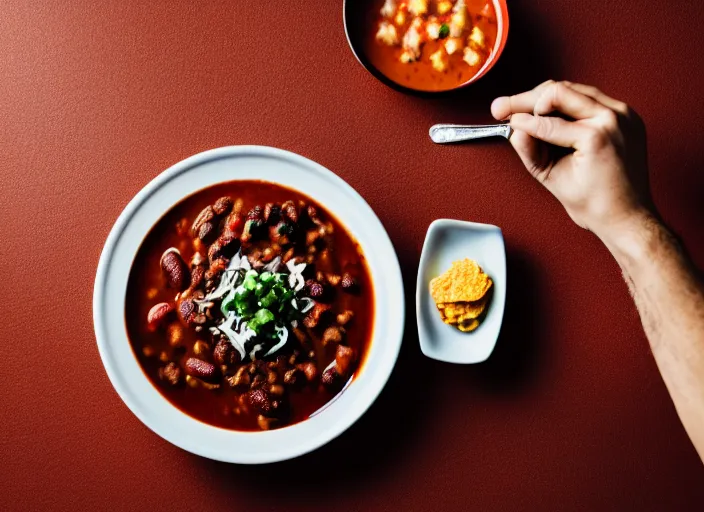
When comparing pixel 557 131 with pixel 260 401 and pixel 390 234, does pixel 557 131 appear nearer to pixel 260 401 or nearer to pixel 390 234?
pixel 390 234

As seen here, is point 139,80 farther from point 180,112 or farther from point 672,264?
point 672,264

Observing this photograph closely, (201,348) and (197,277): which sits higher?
(197,277)

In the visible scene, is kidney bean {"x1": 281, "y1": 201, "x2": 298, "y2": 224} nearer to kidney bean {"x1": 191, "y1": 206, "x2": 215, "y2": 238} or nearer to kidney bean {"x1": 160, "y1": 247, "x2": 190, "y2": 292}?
kidney bean {"x1": 191, "y1": 206, "x2": 215, "y2": 238}

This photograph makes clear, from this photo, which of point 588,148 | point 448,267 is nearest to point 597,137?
point 588,148

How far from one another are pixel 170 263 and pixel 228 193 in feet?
0.94

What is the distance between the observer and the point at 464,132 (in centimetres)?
221

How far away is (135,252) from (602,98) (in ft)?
4.92

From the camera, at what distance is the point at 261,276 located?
2.05 m

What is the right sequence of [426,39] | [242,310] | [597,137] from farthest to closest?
[426,39]
[242,310]
[597,137]

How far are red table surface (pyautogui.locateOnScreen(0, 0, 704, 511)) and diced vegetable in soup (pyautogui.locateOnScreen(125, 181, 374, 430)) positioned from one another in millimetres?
212

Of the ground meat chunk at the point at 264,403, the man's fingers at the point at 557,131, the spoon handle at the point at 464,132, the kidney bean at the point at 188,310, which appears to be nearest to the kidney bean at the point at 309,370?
the ground meat chunk at the point at 264,403

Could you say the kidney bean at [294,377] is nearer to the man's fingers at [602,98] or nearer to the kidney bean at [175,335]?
the kidney bean at [175,335]

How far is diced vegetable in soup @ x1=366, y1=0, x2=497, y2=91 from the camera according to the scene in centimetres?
216

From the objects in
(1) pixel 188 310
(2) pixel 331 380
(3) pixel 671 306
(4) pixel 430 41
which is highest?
(4) pixel 430 41
